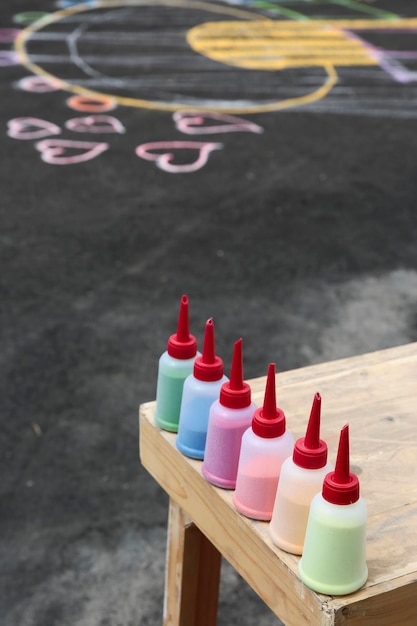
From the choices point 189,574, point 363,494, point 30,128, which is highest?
point 363,494

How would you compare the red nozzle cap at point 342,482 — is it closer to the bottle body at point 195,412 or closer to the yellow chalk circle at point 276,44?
the bottle body at point 195,412

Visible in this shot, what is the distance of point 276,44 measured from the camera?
6.29 meters

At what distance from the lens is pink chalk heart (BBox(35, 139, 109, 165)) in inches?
176

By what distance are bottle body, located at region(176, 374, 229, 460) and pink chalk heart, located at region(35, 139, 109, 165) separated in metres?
3.26

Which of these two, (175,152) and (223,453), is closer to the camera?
(223,453)

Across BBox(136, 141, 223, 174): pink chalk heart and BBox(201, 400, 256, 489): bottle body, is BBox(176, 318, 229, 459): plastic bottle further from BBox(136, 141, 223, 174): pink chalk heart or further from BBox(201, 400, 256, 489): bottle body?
BBox(136, 141, 223, 174): pink chalk heart

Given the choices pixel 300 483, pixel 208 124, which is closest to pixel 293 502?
pixel 300 483

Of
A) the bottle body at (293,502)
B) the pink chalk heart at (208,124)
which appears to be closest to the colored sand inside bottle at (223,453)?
the bottle body at (293,502)

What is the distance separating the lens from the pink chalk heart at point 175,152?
4.42m

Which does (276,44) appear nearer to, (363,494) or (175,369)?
(175,369)

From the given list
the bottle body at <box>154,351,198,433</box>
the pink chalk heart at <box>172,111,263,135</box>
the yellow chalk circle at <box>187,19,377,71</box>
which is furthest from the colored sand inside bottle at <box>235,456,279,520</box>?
the yellow chalk circle at <box>187,19,377,71</box>

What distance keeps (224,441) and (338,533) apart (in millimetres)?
241

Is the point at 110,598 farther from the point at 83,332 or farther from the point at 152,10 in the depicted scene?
the point at 152,10

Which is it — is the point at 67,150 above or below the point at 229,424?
below
